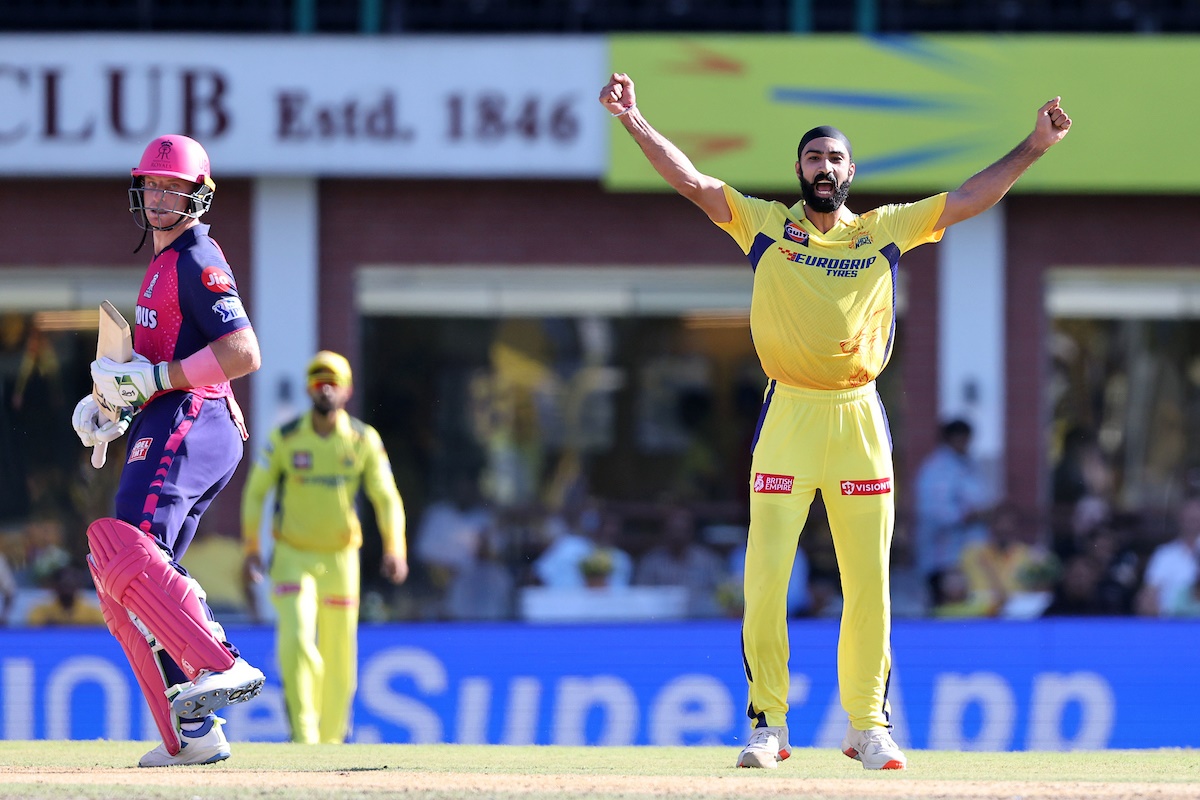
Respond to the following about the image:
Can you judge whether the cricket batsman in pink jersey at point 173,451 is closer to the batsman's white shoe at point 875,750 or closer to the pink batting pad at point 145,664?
the pink batting pad at point 145,664

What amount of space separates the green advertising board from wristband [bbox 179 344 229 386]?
29.4 ft

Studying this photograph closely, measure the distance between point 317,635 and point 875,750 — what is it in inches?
192

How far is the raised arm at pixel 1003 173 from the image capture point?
6246 millimetres

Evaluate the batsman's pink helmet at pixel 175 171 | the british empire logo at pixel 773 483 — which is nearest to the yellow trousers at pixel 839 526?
the british empire logo at pixel 773 483

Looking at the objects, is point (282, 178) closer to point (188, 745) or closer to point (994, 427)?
point (994, 427)

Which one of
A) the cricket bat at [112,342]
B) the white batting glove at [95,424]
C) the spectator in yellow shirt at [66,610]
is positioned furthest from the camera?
the spectator in yellow shirt at [66,610]

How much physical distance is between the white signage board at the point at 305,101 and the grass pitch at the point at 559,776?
7960 millimetres

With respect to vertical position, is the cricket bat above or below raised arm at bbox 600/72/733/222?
below

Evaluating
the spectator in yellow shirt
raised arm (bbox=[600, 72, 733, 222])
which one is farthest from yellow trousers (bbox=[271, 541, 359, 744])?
raised arm (bbox=[600, 72, 733, 222])

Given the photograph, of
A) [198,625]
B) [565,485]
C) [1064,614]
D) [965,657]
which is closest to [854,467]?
[198,625]

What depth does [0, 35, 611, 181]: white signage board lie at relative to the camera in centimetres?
1457

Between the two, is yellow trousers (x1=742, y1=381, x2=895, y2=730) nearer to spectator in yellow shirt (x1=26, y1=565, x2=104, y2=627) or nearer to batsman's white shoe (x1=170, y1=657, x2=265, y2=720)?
batsman's white shoe (x1=170, y1=657, x2=265, y2=720)

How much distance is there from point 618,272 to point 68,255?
4534 millimetres

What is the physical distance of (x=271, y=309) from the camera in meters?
14.9
